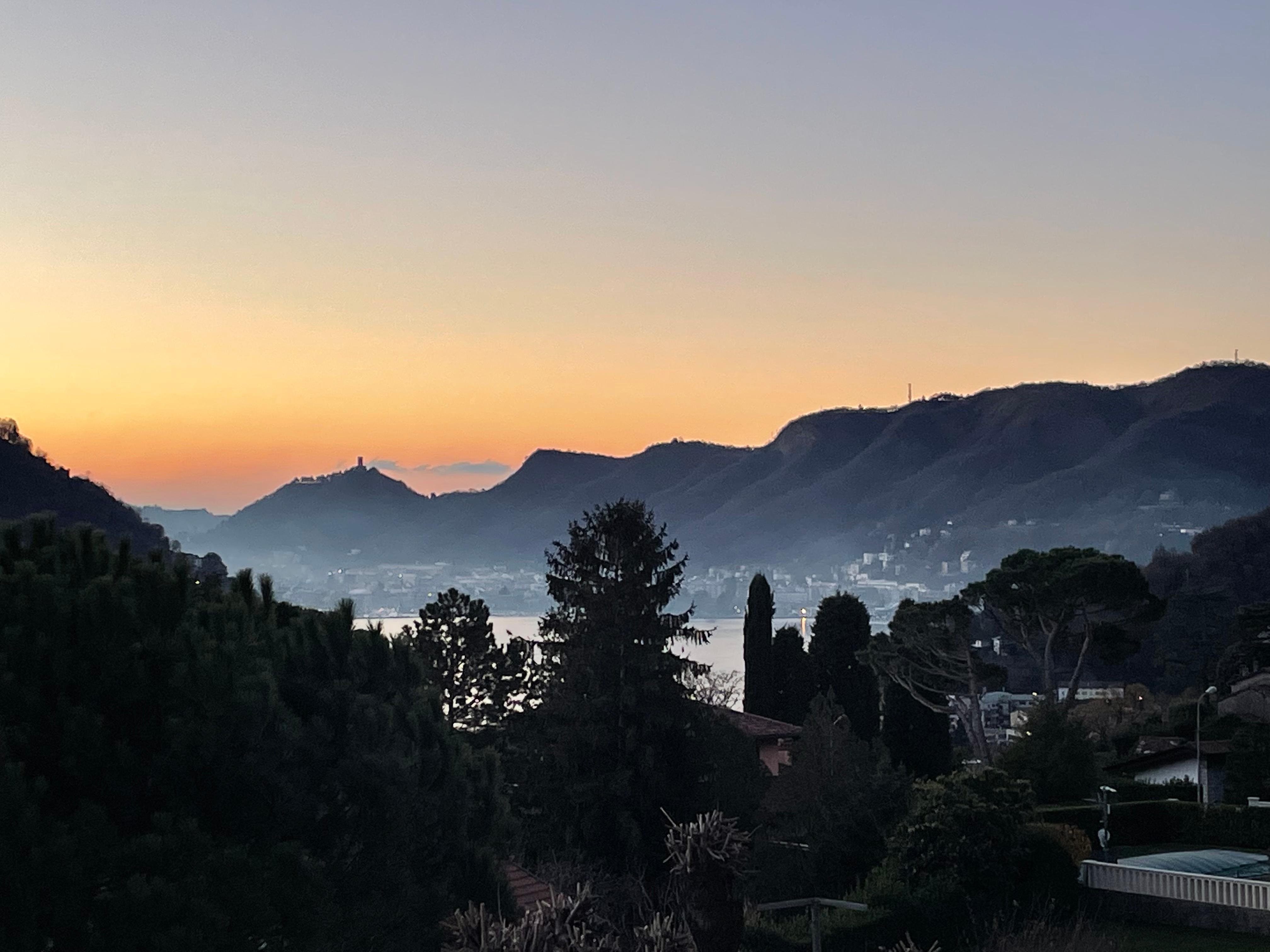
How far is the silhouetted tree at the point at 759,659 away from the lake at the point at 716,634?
81.8 feet

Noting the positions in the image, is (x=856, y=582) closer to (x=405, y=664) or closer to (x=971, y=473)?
(x=971, y=473)

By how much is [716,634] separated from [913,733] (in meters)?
39.2

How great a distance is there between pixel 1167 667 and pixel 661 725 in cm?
3877

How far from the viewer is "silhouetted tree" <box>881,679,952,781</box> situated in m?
35.9

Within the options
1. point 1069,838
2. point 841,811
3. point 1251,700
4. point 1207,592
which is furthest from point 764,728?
point 1207,592

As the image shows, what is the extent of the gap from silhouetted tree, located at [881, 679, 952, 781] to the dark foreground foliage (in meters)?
28.0

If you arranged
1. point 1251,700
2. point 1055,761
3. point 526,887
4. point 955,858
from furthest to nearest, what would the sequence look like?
point 1251,700
point 1055,761
point 955,858
point 526,887

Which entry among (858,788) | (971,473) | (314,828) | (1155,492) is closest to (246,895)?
(314,828)

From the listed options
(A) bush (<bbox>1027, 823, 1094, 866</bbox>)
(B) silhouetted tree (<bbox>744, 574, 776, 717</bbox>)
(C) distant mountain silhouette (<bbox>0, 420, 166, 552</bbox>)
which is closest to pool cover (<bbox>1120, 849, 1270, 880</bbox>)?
(A) bush (<bbox>1027, 823, 1094, 866</bbox>)

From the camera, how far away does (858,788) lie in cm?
2319

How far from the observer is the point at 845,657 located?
40344 mm

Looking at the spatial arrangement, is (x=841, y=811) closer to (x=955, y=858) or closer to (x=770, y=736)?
(x=955, y=858)

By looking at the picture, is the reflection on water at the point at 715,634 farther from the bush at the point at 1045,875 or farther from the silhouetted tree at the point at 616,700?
the bush at the point at 1045,875

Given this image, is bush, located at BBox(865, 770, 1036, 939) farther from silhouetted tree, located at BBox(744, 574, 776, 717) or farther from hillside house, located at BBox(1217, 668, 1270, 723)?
hillside house, located at BBox(1217, 668, 1270, 723)
